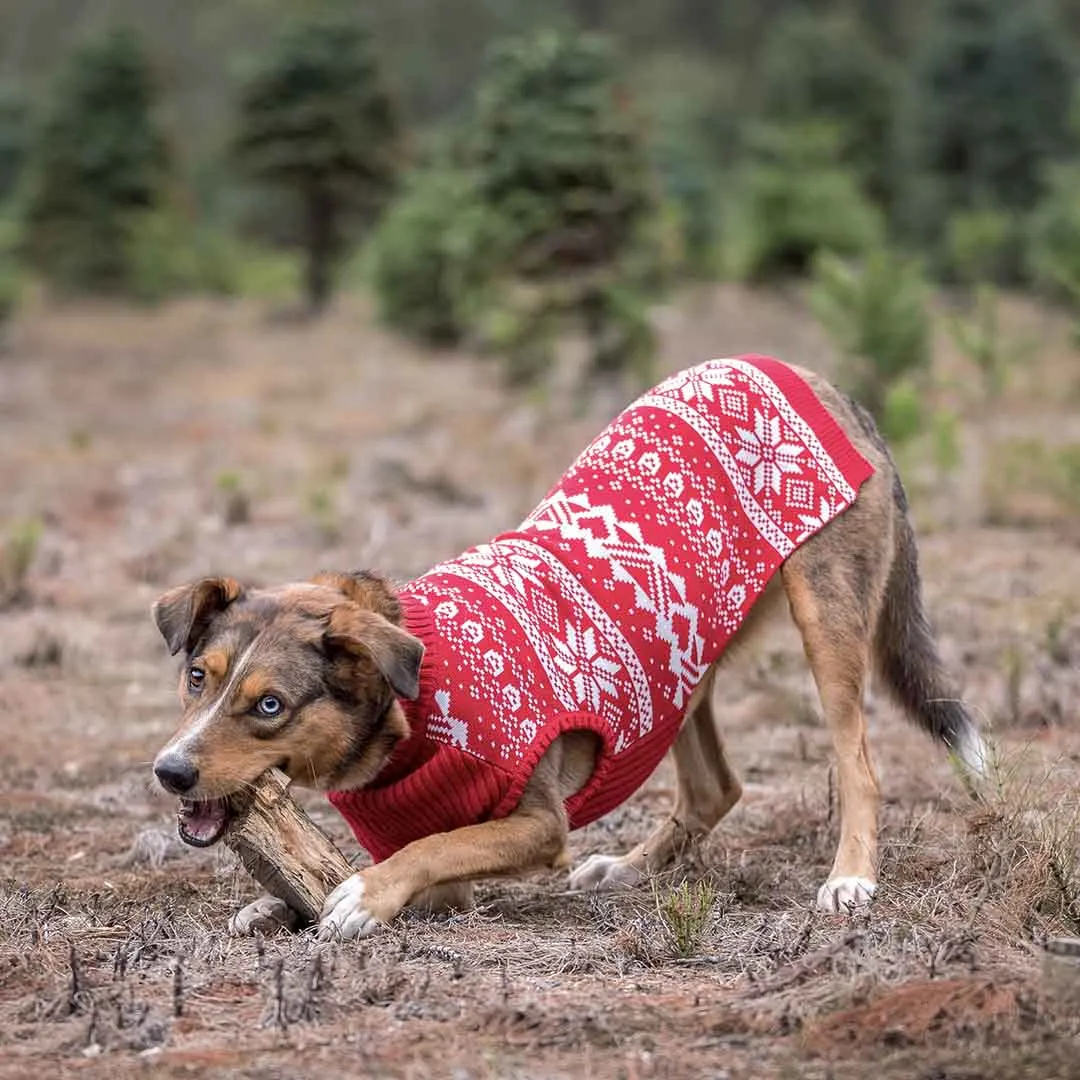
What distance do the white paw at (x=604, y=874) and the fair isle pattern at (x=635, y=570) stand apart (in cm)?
53

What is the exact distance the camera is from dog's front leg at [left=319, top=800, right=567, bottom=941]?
5.41 metres

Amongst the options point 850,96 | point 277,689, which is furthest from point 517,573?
point 850,96

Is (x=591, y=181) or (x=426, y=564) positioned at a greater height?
(x=591, y=181)

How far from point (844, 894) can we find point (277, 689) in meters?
2.15

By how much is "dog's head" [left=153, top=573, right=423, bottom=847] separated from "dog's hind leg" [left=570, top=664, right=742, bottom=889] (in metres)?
1.47

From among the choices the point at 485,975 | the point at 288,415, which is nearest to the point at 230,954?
the point at 485,975

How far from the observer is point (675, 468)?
6.50 m

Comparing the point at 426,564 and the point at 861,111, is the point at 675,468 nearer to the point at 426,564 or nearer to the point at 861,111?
the point at 426,564

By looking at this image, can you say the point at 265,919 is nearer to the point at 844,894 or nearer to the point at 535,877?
the point at 535,877

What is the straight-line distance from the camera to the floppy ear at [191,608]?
5.70 meters

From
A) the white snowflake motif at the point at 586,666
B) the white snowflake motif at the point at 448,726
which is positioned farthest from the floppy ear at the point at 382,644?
the white snowflake motif at the point at 586,666

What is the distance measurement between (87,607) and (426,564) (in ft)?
8.16

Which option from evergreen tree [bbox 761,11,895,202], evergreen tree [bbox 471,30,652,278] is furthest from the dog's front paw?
evergreen tree [bbox 761,11,895,202]

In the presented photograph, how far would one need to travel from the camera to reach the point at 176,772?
5.32 m
